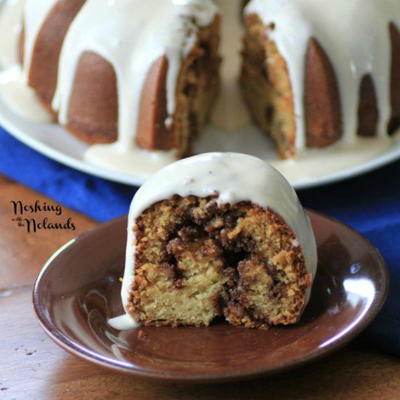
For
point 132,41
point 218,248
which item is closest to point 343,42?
point 132,41

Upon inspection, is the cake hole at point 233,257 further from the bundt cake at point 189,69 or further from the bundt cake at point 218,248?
the bundt cake at point 189,69

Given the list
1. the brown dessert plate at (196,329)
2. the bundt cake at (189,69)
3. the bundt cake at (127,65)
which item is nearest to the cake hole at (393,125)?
the bundt cake at (189,69)

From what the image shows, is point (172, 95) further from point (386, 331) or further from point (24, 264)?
point (386, 331)

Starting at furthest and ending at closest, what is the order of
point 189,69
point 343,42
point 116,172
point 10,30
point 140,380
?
point 10,30
point 189,69
point 343,42
point 116,172
point 140,380

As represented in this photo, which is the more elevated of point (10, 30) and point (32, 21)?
point (32, 21)

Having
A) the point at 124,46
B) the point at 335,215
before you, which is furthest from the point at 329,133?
the point at 124,46

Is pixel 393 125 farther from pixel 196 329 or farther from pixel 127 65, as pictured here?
pixel 196 329

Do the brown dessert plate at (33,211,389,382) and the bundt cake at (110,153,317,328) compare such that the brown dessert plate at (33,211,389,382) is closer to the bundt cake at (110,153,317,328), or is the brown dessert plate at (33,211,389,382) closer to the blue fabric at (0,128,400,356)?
the bundt cake at (110,153,317,328)
